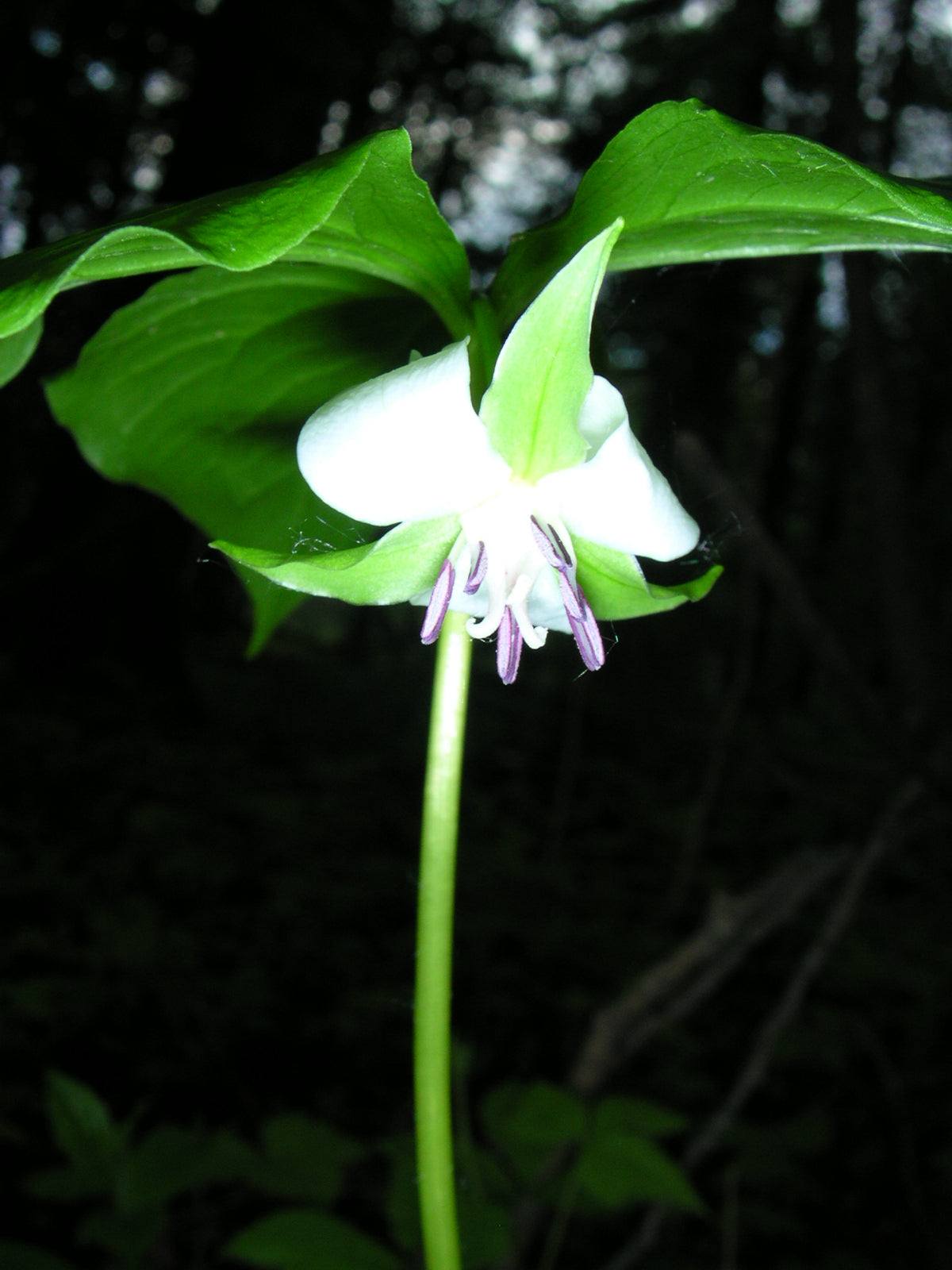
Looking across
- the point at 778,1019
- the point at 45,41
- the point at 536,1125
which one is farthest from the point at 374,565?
the point at 45,41

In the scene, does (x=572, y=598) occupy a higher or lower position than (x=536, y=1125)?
higher

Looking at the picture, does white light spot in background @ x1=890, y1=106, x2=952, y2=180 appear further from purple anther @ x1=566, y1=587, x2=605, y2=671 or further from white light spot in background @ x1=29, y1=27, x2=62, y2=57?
purple anther @ x1=566, y1=587, x2=605, y2=671

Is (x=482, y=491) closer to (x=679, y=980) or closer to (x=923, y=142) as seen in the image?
(x=679, y=980)

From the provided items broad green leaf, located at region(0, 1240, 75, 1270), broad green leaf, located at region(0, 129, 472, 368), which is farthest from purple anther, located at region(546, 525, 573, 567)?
broad green leaf, located at region(0, 1240, 75, 1270)

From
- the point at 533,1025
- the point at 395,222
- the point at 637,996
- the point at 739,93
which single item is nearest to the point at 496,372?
the point at 395,222

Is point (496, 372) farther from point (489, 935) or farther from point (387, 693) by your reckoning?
point (387, 693)

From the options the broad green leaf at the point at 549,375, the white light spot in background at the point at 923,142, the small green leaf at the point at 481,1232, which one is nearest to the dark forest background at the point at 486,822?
the small green leaf at the point at 481,1232

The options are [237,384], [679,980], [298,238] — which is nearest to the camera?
[298,238]
